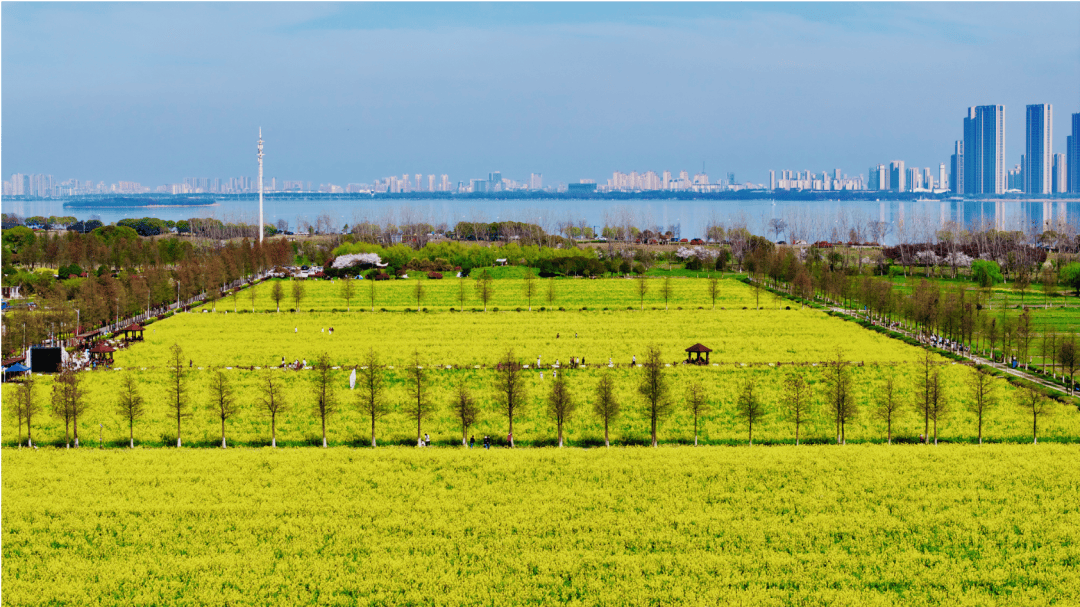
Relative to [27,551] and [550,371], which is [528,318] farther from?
[27,551]

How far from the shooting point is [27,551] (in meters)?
21.9

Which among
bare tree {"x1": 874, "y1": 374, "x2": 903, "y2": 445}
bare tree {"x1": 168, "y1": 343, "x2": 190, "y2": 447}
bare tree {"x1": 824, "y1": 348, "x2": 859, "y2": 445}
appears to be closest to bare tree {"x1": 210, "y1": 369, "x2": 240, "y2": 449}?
bare tree {"x1": 168, "y1": 343, "x2": 190, "y2": 447}

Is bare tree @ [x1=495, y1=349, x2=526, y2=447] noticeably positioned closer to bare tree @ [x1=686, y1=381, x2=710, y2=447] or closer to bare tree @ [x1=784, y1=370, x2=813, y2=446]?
bare tree @ [x1=686, y1=381, x2=710, y2=447]

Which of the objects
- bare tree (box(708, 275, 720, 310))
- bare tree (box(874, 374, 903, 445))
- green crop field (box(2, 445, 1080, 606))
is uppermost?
bare tree (box(708, 275, 720, 310))

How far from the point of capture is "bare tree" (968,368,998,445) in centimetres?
3238

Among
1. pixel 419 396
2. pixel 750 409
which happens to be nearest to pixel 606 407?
pixel 750 409

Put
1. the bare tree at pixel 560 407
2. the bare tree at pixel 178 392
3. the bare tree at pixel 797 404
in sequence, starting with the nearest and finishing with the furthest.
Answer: the bare tree at pixel 560 407 < the bare tree at pixel 178 392 < the bare tree at pixel 797 404

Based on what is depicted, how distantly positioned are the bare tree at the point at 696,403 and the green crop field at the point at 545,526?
2.60 m

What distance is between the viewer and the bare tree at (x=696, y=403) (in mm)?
32000

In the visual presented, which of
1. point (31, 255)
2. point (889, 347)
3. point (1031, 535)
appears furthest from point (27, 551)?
point (31, 255)

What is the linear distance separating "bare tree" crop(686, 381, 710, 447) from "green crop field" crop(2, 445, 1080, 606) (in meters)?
2.60

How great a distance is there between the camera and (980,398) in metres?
32.5

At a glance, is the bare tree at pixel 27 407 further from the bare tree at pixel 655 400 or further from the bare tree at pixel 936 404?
the bare tree at pixel 936 404

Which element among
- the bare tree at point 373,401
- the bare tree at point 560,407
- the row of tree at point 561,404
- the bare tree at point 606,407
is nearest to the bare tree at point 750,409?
the row of tree at point 561,404
